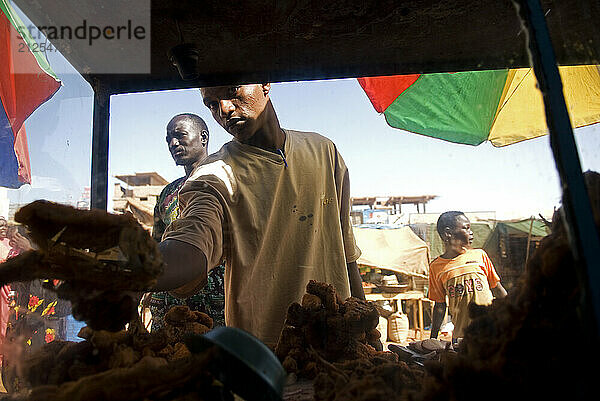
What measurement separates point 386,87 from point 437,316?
167 centimetres

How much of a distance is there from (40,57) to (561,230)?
187 cm

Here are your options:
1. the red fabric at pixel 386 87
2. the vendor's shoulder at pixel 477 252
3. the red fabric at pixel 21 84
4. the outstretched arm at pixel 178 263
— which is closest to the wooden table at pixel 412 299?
the vendor's shoulder at pixel 477 252

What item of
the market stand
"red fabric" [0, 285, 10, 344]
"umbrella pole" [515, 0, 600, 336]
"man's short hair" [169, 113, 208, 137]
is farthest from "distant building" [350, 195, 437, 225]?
"umbrella pole" [515, 0, 600, 336]

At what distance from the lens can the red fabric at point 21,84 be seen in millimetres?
1572

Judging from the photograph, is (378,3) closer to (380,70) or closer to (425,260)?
(380,70)

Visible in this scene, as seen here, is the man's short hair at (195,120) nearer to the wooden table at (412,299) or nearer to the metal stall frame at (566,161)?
the metal stall frame at (566,161)

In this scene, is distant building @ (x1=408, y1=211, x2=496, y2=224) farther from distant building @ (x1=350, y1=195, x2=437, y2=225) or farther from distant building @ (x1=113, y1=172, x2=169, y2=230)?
distant building @ (x1=113, y1=172, x2=169, y2=230)

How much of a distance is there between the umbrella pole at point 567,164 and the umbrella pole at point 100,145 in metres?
1.58

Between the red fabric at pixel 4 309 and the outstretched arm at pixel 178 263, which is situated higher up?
the outstretched arm at pixel 178 263

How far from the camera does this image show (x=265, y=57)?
1.49 m

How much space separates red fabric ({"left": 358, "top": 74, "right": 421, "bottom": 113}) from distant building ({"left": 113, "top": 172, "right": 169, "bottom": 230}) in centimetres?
136

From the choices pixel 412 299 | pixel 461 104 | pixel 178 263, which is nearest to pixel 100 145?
pixel 178 263

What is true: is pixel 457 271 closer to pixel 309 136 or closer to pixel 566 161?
pixel 309 136

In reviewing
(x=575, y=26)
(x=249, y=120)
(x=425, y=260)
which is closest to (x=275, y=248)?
(x=249, y=120)
